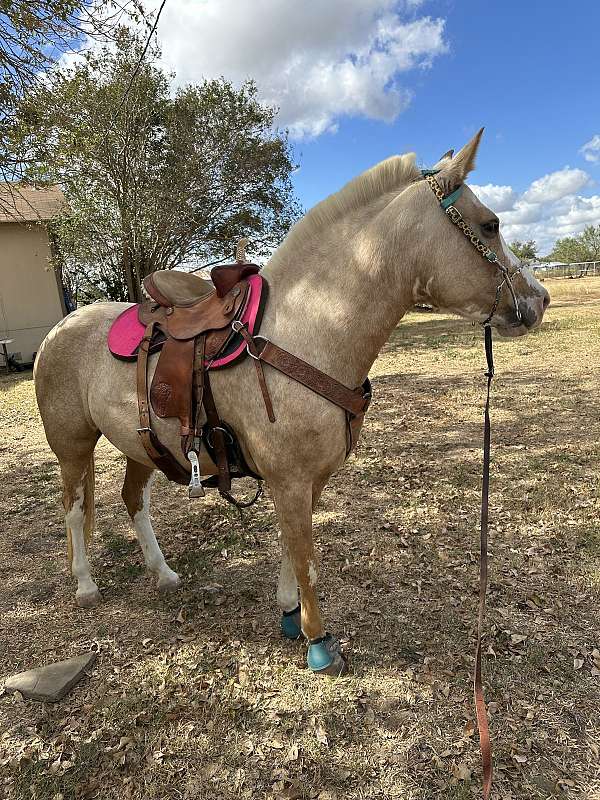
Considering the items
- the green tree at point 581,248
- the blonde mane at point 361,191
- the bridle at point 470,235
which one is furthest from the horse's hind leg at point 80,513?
the green tree at point 581,248

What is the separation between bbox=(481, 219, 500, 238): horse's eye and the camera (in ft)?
6.60

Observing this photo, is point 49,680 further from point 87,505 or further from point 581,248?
point 581,248

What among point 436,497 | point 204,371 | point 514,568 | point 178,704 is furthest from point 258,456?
point 436,497

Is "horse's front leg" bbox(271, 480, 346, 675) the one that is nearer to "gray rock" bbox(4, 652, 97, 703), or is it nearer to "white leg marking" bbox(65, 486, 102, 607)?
"gray rock" bbox(4, 652, 97, 703)

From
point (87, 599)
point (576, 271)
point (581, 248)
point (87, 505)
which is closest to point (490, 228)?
point (87, 505)

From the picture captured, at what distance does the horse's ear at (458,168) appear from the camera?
6.34 ft

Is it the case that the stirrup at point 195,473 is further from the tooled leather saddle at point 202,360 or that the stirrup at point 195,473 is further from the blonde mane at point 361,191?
the blonde mane at point 361,191

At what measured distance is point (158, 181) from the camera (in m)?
15.3

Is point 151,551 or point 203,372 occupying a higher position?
point 203,372

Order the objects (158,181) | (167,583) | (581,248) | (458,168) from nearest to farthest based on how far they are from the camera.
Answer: (458,168) → (167,583) → (158,181) → (581,248)

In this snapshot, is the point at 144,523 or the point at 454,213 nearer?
the point at 454,213

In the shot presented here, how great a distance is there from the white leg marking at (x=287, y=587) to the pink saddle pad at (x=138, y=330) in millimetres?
1268

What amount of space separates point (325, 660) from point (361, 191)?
2.44 m

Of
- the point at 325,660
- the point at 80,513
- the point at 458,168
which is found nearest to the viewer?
the point at 458,168
